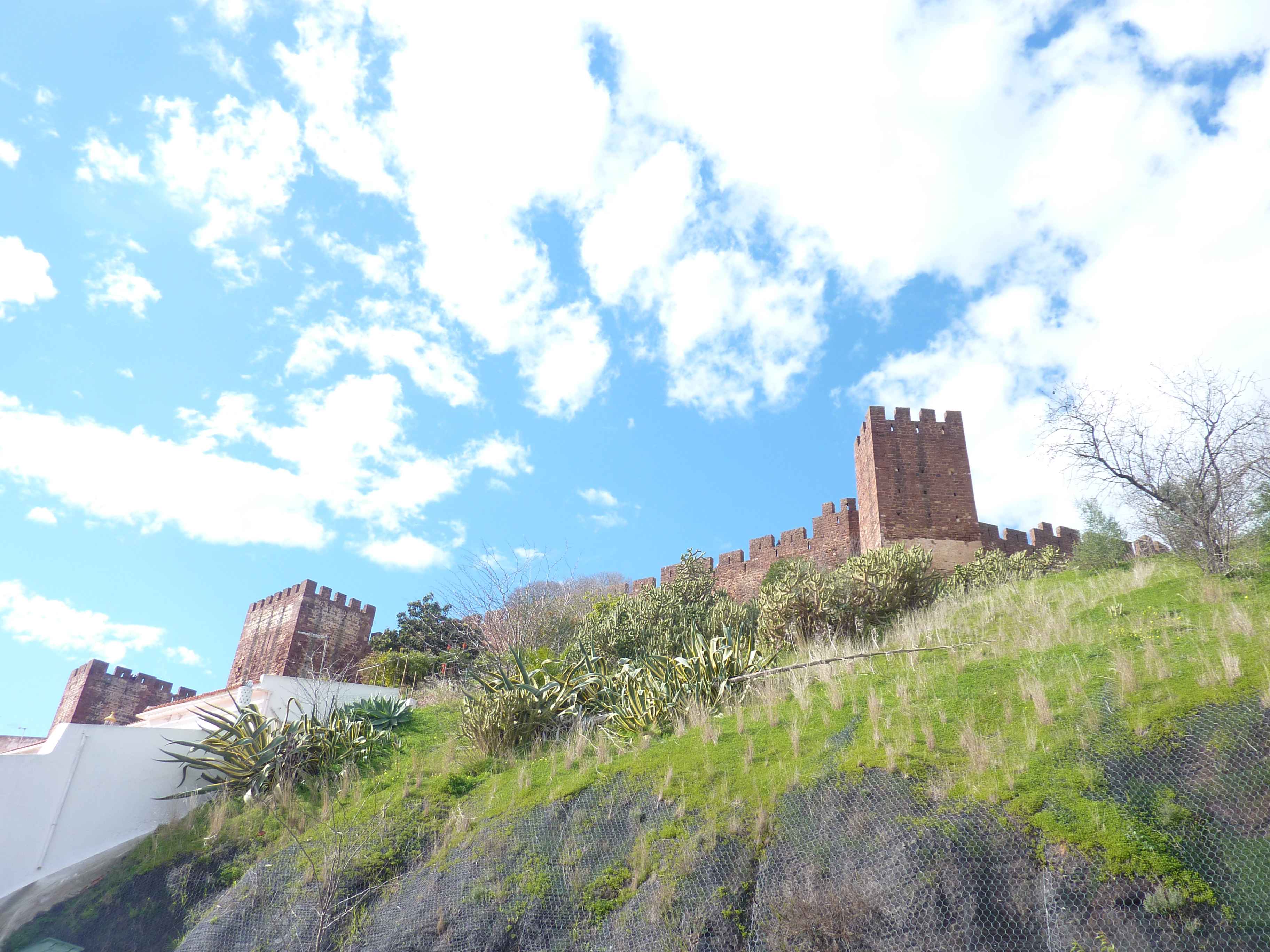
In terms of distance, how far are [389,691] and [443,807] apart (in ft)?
29.2

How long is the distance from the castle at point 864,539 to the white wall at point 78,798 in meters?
5.00

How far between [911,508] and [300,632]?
22.6 metres

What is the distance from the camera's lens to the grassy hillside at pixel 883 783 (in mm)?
5520

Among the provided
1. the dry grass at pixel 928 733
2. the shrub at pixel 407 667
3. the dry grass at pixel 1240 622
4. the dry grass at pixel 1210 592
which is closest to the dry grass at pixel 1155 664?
the dry grass at pixel 1240 622

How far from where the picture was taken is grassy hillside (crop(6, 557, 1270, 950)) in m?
5.52

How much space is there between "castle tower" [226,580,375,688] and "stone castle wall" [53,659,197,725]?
3505 millimetres

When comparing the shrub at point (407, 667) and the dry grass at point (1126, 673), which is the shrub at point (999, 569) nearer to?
the dry grass at point (1126, 673)

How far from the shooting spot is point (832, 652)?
453 inches

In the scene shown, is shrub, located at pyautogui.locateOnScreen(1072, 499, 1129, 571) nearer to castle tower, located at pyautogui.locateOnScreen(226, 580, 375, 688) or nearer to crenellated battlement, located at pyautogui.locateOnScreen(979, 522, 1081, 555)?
crenellated battlement, located at pyautogui.locateOnScreen(979, 522, 1081, 555)

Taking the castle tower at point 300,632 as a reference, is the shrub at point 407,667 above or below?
below

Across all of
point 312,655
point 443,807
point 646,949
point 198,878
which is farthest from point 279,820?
point 312,655

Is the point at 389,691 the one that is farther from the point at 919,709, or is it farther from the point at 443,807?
the point at 919,709

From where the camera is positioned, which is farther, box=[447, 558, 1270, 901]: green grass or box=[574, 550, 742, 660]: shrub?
box=[574, 550, 742, 660]: shrub

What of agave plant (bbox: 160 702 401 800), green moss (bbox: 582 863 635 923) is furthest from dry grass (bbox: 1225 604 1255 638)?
agave plant (bbox: 160 702 401 800)
